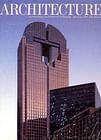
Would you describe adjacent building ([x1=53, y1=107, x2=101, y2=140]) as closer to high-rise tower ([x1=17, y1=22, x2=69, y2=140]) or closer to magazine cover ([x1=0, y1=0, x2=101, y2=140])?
magazine cover ([x1=0, y1=0, x2=101, y2=140])

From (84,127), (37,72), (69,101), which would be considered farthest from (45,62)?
(84,127)

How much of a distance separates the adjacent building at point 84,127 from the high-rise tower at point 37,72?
17 cm

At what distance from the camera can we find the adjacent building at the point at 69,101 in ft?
7.62

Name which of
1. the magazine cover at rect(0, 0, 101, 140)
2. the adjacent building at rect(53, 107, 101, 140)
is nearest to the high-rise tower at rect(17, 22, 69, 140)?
the magazine cover at rect(0, 0, 101, 140)

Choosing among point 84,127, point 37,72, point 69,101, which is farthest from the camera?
point 84,127

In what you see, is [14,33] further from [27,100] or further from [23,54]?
[27,100]

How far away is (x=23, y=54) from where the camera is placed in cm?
232

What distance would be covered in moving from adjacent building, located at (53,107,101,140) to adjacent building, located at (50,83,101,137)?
1.4 inches

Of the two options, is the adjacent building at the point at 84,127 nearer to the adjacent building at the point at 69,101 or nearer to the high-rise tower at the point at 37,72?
the adjacent building at the point at 69,101

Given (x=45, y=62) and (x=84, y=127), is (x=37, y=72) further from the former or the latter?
(x=84, y=127)

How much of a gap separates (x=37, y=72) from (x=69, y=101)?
0.87 ft

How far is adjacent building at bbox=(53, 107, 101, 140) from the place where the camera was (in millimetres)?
2428

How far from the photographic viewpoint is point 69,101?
2.45 metres

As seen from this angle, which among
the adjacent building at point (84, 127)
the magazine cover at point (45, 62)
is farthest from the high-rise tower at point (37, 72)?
the adjacent building at point (84, 127)
